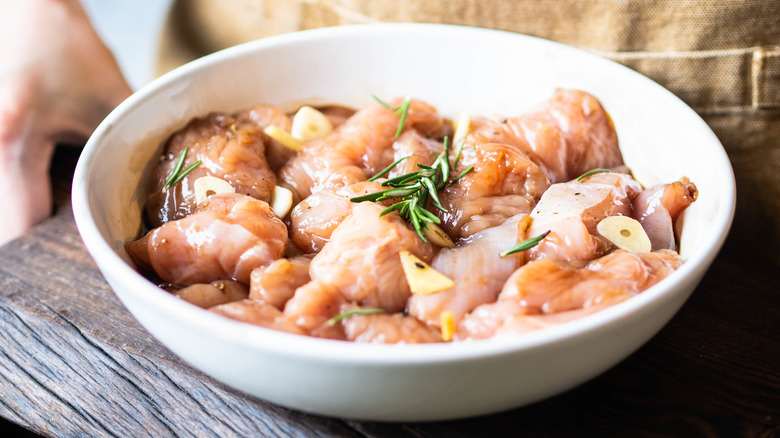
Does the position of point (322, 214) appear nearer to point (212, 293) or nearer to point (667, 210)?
point (212, 293)

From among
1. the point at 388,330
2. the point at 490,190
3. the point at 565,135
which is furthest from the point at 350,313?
the point at 565,135

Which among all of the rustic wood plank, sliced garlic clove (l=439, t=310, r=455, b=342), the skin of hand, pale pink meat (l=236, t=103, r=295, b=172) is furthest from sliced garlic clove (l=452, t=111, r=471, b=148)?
the skin of hand

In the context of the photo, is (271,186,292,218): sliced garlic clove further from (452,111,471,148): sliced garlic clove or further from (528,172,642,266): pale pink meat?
Answer: (528,172,642,266): pale pink meat

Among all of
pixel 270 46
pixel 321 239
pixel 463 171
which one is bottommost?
pixel 321 239

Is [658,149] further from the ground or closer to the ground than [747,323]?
further from the ground

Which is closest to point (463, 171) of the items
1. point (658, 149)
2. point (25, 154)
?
point (658, 149)

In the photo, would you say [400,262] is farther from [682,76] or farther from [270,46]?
[682,76]
